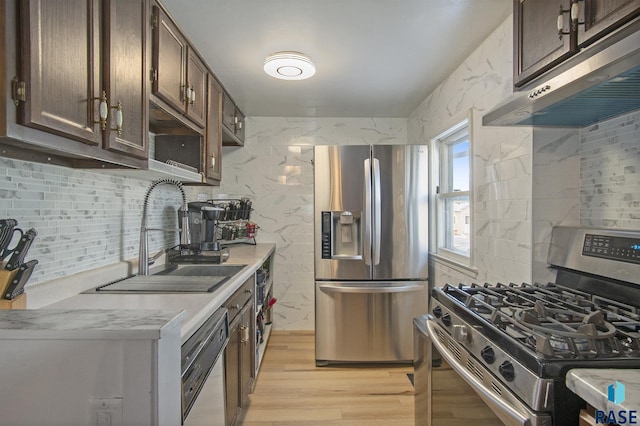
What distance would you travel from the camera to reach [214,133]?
2.53 metres

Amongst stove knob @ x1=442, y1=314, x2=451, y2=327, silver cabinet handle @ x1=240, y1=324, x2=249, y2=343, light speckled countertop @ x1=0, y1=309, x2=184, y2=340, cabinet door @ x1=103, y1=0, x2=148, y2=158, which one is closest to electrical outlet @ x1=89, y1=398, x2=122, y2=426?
light speckled countertop @ x1=0, y1=309, x2=184, y2=340

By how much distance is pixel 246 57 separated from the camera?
226 cm

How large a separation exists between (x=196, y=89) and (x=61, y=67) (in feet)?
4.09

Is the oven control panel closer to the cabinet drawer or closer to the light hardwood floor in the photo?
the light hardwood floor

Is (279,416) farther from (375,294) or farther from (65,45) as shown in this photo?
(65,45)

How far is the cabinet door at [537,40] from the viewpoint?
1208mm

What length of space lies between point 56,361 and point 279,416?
1.72 metres

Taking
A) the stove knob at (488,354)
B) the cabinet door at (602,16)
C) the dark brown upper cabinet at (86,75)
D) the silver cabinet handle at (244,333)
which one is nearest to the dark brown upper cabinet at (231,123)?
the dark brown upper cabinet at (86,75)

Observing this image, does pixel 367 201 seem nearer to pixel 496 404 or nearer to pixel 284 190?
pixel 284 190

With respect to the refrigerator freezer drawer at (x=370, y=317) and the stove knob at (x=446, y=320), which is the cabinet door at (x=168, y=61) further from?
the refrigerator freezer drawer at (x=370, y=317)

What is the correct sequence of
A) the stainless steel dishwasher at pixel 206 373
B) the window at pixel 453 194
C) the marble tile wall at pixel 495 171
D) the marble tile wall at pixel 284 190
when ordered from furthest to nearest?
the marble tile wall at pixel 284 190
the window at pixel 453 194
the marble tile wall at pixel 495 171
the stainless steel dishwasher at pixel 206 373

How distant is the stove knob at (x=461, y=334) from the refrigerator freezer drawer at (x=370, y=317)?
1.59m

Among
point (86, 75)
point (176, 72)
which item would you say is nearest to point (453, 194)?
point (176, 72)

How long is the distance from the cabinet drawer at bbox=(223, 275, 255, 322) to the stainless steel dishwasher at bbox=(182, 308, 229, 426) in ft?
0.41
